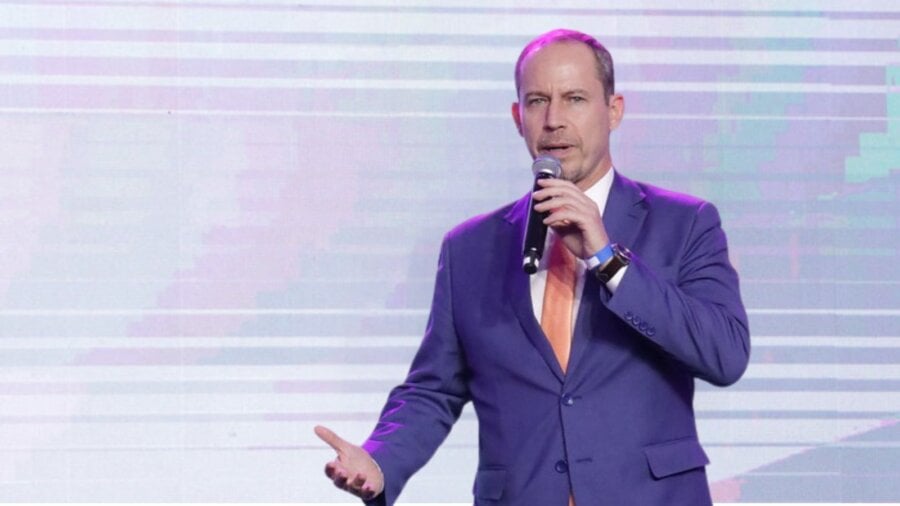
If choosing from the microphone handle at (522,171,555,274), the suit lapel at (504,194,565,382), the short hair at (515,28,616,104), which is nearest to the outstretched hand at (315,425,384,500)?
the suit lapel at (504,194,565,382)

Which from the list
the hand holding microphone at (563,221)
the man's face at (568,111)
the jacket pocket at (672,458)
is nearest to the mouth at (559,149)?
the man's face at (568,111)

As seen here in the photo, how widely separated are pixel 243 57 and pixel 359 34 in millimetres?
323

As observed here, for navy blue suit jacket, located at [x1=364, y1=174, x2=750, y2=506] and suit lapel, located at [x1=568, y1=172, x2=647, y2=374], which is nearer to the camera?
navy blue suit jacket, located at [x1=364, y1=174, x2=750, y2=506]

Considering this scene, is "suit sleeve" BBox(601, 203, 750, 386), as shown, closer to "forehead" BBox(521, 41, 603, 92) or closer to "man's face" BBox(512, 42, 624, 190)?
"man's face" BBox(512, 42, 624, 190)

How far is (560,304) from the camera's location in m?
2.41

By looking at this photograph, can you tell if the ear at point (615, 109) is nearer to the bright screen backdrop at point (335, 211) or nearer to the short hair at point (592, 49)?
the short hair at point (592, 49)

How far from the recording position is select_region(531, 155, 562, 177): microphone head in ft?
7.66

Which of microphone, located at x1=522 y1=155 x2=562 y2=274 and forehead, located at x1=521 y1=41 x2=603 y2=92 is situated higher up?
forehead, located at x1=521 y1=41 x2=603 y2=92

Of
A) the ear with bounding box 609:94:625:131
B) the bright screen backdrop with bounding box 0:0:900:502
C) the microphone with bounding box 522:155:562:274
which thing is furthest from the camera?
the bright screen backdrop with bounding box 0:0:900:502

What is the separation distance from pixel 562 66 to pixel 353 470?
856mm

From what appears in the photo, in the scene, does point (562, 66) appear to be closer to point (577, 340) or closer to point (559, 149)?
point (559, 149)

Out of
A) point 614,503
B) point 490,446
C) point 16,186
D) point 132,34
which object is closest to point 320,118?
point 132,34

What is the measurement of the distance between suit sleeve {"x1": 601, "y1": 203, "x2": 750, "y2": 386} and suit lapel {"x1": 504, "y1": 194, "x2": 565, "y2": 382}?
21 centimetres

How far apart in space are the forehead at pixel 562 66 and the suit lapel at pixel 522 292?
0.86ft
